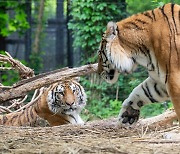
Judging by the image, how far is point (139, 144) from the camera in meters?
3.44

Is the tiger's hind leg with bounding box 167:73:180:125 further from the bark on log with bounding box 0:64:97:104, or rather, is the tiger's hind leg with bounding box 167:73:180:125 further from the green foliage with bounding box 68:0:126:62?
the green foliage with bounding box 68:0:126:62

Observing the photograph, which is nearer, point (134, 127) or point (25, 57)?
point (134, 127)

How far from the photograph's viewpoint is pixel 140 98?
4.35 m

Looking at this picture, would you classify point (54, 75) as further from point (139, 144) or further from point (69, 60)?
point (69, 60)

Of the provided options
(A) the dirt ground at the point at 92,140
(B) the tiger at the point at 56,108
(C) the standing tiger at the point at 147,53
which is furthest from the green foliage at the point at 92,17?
(C) the standing tiger at the point at 147,53

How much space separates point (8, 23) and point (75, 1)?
261 centimetres

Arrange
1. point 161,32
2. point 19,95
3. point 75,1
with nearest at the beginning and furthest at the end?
point 161,32
point 19,95
point 75,1

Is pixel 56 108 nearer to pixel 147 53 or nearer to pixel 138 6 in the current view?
pixel 147 53

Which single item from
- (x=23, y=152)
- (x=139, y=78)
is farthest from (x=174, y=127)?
(x=139, y=78)

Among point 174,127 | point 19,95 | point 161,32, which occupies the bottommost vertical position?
point 174,127

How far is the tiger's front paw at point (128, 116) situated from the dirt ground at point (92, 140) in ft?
0.24

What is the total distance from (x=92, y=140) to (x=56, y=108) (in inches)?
67.6

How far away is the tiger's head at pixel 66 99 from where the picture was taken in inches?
204

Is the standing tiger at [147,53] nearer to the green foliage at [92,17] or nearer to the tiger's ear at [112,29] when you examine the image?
the tiger's ear at [112,29]
